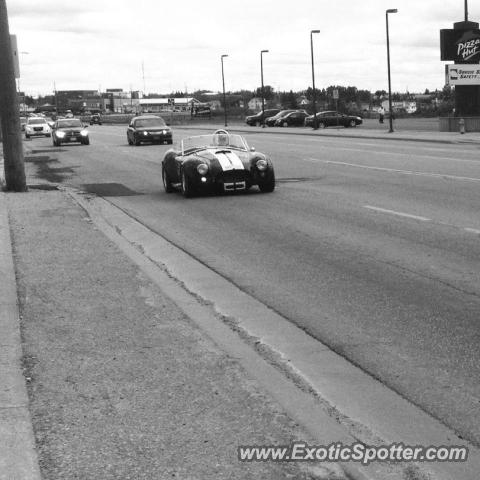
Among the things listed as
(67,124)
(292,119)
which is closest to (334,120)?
(292,119)

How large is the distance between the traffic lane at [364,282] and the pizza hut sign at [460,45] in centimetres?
3667

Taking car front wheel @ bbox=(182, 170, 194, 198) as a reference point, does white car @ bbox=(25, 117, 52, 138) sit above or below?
above

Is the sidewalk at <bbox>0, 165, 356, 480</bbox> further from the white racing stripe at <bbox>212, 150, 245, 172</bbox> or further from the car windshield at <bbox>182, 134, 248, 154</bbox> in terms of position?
the car windshield at <bbox>182, 134, 248, 154</bbox>

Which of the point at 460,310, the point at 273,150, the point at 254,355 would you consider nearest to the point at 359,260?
the point at 460,310

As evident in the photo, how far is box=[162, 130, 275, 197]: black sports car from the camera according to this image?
55.4 feet

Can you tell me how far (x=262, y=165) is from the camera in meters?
17.2

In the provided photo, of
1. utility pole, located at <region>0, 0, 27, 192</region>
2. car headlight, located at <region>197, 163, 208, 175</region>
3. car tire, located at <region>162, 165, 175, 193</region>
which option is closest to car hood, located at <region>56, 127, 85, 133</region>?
car tire, located at <region>162, 165, 175, 193</region>

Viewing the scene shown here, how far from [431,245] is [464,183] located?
798cm

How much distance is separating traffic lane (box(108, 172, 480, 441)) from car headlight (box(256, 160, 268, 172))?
1.91 m

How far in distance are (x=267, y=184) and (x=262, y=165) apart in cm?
45

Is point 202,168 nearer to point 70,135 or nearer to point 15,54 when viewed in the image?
point 15,54

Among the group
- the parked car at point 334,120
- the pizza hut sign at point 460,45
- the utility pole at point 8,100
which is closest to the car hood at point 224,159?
the utility pole at point 8,100

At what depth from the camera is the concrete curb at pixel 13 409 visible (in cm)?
410

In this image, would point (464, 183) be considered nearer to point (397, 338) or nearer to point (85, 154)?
point (397, 338)
